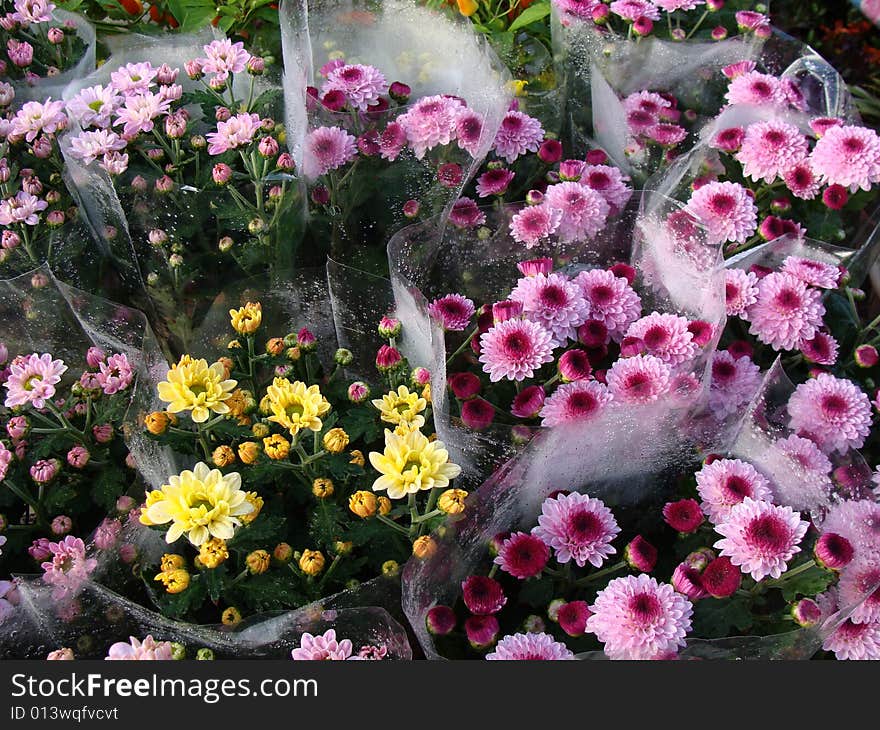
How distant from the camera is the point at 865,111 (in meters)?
2.63

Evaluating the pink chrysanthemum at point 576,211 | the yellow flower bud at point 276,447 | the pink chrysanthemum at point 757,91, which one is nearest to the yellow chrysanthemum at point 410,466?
the yellow flower bud at point 276,447

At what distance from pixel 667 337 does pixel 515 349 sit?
0.24 m

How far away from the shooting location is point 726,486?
112 centimetres

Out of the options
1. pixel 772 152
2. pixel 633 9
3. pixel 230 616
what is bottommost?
pixel 230 616

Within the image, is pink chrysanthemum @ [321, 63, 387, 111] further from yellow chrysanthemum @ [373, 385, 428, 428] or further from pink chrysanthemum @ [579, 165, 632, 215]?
yellow chrysanthemum @ [373, 385, 428, 428]

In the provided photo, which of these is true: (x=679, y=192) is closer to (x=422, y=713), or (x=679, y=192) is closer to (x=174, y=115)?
(x=174, y=115)

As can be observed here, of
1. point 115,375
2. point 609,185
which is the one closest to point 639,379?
point 609,185

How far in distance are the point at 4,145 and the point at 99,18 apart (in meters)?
0.99

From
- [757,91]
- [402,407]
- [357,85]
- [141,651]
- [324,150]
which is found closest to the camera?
[141,651]

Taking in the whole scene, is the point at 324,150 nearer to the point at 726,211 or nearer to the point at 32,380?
the point at 32,380

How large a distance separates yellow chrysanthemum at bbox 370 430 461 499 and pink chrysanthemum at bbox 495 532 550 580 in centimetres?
14

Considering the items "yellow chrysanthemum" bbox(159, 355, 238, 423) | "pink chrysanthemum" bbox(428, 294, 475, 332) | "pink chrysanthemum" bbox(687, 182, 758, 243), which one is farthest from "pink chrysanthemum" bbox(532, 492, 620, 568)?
"pink chrysanthemum" bbox(687, 182, 758, 243)

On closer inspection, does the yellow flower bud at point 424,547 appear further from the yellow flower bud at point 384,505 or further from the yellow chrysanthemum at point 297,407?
the yellow chrysanthemum at point 297,407

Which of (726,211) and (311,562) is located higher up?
(726,211)
